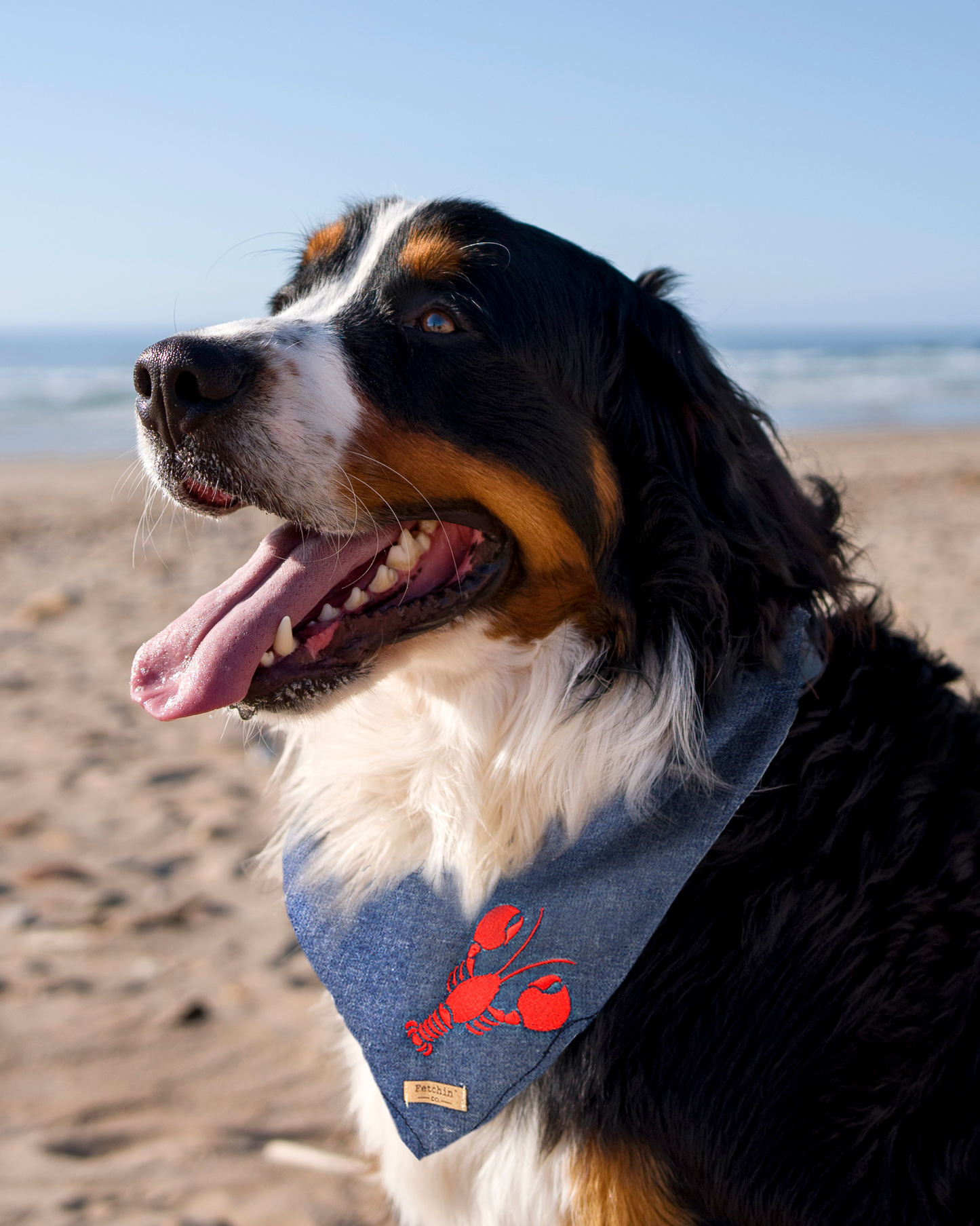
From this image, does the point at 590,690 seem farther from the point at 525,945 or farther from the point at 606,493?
the point at 525,945

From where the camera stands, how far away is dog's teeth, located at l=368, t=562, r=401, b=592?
2338mm

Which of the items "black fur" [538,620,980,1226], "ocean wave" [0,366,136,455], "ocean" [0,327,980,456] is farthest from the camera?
"ocean" [0,327,980,456]

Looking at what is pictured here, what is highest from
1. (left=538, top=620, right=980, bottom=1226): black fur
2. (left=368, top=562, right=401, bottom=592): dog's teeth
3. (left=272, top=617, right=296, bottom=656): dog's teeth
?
(left=368, top=562, right=401, bottom=592): dog's teeth

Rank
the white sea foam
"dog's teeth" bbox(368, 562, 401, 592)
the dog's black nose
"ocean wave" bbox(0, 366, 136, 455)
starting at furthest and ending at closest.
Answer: the white sea foam < "ocean wave" bbox(0, 366, 136, 455) < "dog's teeth" bbox(368, 562, 401, 592) < the dog's black nose

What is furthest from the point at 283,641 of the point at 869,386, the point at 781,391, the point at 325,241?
the point at 869,386

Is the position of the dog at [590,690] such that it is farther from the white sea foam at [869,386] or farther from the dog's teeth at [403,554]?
the white sea foam at [869,386]

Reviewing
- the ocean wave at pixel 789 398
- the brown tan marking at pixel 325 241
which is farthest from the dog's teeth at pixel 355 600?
the ocean wave at pixel 789 398

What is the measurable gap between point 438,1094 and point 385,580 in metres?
1.10

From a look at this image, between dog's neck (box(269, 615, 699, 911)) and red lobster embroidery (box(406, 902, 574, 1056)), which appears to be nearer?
red lobster embroidery (box(406, 902, 574, 1056))

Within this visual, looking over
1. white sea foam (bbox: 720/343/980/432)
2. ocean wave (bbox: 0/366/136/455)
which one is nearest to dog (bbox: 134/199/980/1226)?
white sea foam (bbox: 720/343/980/432)

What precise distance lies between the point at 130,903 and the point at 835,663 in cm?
261

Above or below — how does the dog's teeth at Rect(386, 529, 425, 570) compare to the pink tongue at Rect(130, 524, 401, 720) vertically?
above

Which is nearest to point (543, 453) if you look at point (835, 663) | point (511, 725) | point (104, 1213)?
point (511, 725)

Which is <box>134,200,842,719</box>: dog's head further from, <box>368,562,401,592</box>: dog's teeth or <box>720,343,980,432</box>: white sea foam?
<box>720,343,980,432</box>: white sea foam
